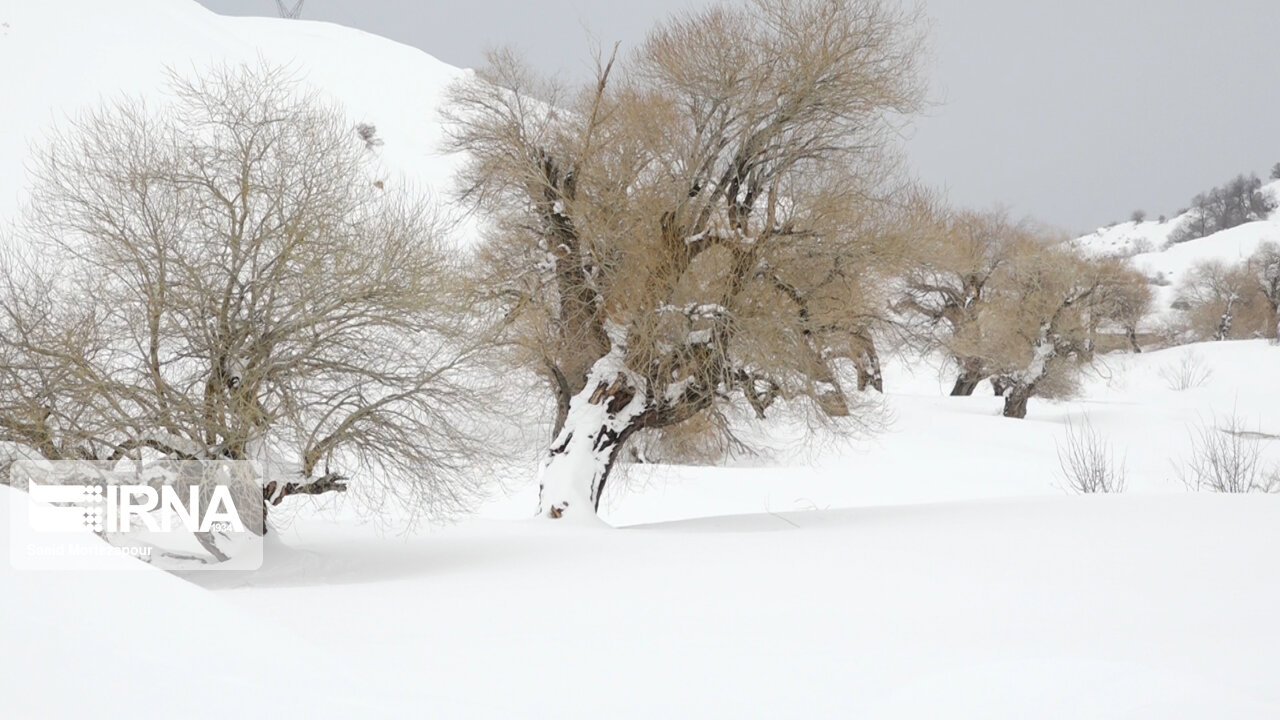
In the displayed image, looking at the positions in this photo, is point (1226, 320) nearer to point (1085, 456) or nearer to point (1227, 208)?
point (1085, 456)

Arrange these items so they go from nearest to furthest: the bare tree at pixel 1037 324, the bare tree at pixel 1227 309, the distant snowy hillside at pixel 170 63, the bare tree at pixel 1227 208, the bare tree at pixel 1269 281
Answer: the distant snowy hillside at pixel 170 63 → the bare tree at pixel 1037 324 → the bare tree at pixel 1269 281 → the bare tree at pixel 1227 309 → the bare tree at pixel 1227 208

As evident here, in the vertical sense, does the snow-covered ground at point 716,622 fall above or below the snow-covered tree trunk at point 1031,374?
below

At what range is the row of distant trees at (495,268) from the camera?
8203 mm

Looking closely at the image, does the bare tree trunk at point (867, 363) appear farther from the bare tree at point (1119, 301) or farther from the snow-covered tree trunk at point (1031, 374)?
the bare tree at point (1119, 301)

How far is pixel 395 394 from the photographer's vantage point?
8.68 m

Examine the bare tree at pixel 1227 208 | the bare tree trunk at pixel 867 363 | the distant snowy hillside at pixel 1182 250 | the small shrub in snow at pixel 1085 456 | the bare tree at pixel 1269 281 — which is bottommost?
the small shrub in snow at pixel 1085 456

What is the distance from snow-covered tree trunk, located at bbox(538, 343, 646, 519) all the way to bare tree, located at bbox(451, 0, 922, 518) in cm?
3

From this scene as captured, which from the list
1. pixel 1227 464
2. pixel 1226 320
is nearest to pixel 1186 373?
pixel 1226 320

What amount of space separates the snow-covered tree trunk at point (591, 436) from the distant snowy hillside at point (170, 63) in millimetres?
10606

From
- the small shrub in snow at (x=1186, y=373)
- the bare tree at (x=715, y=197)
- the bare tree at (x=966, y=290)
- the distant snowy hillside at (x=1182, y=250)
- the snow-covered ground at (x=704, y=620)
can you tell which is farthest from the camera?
the distant snowy hillside at (x=1182, y=250)

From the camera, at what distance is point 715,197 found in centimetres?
1089

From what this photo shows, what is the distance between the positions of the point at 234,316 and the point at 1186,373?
35335mm

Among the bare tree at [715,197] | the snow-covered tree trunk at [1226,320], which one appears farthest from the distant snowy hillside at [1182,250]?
the bare tree at [715,197]

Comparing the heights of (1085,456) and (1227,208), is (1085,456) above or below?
below
